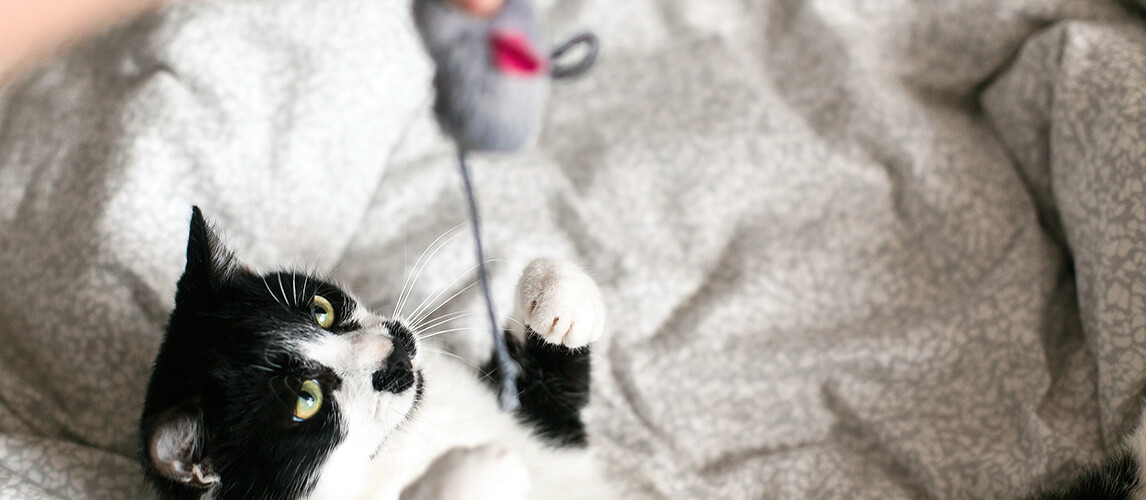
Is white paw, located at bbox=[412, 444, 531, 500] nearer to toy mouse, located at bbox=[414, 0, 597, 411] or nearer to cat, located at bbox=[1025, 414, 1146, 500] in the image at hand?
toy mouse, located at bbox=[414, 0, 597, 411]

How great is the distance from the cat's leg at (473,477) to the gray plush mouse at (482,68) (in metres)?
0.37

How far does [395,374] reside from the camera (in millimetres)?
909

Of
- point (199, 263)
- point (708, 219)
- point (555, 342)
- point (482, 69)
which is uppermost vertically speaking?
point (482, 69)

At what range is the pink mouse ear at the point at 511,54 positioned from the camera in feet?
2.39

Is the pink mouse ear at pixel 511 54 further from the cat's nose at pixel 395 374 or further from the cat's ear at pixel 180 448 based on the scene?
the cat's ear at pixel 180 448

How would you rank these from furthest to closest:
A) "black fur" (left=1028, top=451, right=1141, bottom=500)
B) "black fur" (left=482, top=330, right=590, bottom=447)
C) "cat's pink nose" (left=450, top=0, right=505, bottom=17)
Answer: "black fur" (left=482, top=330, right=590, bottom=447)
"black fur" (left=1028, top=451, right=1141, bottom=500)
"cat's pink nose" (left=450, top=0, right=505, bottom=17)

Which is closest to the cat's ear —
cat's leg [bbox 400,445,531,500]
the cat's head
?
the cat's head

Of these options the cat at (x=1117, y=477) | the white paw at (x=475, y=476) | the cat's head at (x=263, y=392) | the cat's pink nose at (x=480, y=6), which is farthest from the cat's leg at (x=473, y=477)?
the cat at (x=1117, y=477)

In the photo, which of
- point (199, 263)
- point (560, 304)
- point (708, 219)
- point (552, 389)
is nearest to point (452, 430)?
point (552, 389)

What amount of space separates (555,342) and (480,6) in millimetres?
468

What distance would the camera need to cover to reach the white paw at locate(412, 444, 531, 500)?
2.72 ft

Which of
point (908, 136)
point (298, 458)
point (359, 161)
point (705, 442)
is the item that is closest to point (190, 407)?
point (298, 458)

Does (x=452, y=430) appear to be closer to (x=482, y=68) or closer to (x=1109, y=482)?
(x=482, y=68)

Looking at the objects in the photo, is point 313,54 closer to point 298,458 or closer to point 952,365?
point 298,458
